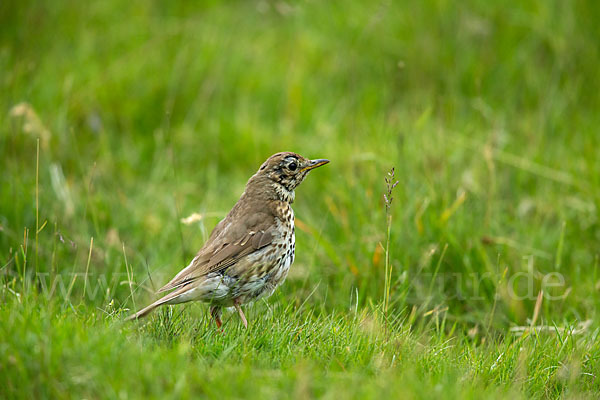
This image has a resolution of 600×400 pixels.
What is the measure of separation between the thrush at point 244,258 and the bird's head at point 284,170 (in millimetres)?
51

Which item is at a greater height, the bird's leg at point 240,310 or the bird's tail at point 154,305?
the bird's tail at point 154,305

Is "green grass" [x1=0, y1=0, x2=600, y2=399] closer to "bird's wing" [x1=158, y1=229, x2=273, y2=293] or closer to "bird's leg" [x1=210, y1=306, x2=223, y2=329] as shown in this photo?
"bird's leg" [x1=210, y1=306, x2=223, y2=329]

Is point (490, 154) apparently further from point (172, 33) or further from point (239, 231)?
point (172, 33)

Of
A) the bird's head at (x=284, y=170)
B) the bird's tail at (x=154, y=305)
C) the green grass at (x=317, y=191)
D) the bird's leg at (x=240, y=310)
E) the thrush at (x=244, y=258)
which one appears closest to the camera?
the green grass at (x=317, y=191)

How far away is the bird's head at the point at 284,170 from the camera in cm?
521

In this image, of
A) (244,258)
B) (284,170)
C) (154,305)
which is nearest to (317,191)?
(284,170)

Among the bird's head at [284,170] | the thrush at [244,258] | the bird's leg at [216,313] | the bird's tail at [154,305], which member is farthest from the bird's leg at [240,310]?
the bird's head at [284,170]

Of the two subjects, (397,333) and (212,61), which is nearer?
(397,333)

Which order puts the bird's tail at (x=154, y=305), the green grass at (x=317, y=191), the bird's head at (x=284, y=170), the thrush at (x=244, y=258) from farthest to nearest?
the bird's head at (x=284, y=170) → the thrush at (x=244, y=258) → the bird's tail at (x=154, y=305) → the green grass at (x=317, y=191)

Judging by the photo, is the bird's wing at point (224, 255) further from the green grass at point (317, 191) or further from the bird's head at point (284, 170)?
the bird's head at point (284, 170)

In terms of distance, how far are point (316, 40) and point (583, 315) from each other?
4.71 metres

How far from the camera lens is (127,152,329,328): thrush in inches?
180

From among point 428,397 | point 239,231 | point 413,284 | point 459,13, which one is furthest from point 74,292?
point 459,13

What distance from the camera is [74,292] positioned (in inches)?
214
